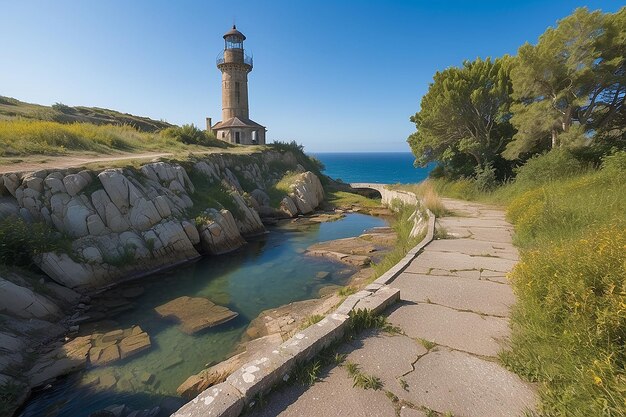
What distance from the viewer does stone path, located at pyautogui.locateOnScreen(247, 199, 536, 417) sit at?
277cm

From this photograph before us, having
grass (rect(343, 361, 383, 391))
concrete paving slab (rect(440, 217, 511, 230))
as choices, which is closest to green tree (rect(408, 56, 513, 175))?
concrete paving slab (rect(440, 217, 511, 230))

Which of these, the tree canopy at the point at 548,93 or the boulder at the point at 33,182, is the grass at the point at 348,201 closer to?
the tree canopy at the point at 548,93

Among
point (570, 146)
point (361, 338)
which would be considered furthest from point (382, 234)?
point (361, 338)

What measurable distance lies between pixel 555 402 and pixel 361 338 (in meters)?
1.99

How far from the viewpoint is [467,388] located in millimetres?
2965

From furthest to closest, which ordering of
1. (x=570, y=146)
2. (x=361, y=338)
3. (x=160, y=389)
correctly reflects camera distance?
(x=570, y=146) < (x=160, y=389) < (x=361, y=338)

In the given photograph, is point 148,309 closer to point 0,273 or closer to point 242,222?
point 0,273

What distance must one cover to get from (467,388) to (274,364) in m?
1.95

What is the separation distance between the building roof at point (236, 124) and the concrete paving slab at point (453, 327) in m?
38.6

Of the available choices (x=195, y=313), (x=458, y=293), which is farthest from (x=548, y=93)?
(x=195, y=313)

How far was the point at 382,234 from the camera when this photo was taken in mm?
15539

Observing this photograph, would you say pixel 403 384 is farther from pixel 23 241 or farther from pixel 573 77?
pixel 573 77

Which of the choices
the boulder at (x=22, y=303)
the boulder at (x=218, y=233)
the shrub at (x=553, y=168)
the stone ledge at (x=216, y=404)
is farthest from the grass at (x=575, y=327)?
the boulder at (x=218, y=233)

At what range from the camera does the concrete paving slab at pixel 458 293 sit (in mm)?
4676
